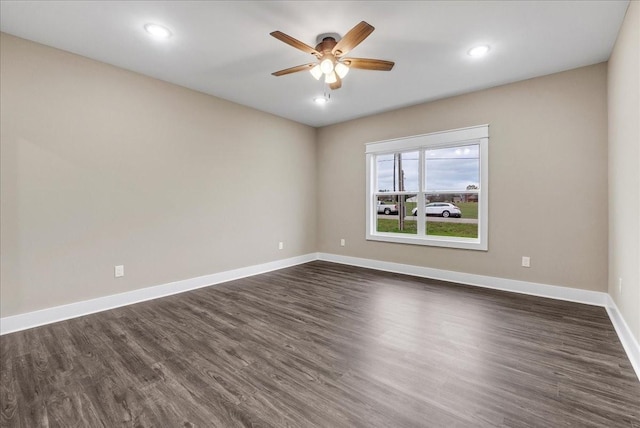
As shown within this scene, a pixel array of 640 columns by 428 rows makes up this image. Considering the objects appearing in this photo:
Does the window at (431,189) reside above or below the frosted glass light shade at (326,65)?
below

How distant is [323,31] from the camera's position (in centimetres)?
257

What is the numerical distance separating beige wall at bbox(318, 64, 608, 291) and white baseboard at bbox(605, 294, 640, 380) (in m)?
0.46

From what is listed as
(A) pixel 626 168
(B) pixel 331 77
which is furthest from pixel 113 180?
(A) pixel 626 168

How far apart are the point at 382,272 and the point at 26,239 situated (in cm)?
438

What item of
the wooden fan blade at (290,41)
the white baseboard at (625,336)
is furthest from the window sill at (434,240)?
the wooden fan blade at (290,41)

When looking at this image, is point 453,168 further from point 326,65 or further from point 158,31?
point 158,31

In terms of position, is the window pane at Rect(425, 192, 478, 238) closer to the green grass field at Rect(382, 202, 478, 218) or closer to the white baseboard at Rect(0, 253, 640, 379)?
the green grass field at Rect(382, 202, 478, 218)

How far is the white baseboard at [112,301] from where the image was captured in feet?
8.70

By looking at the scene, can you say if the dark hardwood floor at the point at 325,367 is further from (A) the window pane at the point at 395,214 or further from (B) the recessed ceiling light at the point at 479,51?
(B) the recessed ceiling light at the point at 479,51

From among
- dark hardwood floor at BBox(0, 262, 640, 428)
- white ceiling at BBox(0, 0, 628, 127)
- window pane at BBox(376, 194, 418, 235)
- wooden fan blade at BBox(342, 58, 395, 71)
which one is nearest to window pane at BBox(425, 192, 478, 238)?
window pane at BBox(376, 194, 418, 235)

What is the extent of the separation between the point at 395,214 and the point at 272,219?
215 cm

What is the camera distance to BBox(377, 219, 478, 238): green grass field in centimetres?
425

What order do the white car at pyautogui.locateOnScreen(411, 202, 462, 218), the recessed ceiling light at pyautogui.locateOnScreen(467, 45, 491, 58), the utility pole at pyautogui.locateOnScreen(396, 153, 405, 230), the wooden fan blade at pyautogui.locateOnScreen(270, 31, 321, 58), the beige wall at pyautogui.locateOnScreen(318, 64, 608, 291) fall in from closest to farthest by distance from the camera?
the wooden fan blade at pyautogui.locateOnScreen(270, 31, 321, 58)
the recessed ceiling light at pyautogui.locateOnScreen(467, 45, 491, 58)
the beige wall at pyautogui.locateOnScreen(318, 64, 608, 291)
the white car at pyautogui.locateOnScreen(411, 202, 462, 218)
the utility pole at pyautogui.locateOnScreen(396, 153, 405, 230)

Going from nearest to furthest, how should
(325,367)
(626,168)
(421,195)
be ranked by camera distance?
(325,367) < (626,168) < (421,195)
